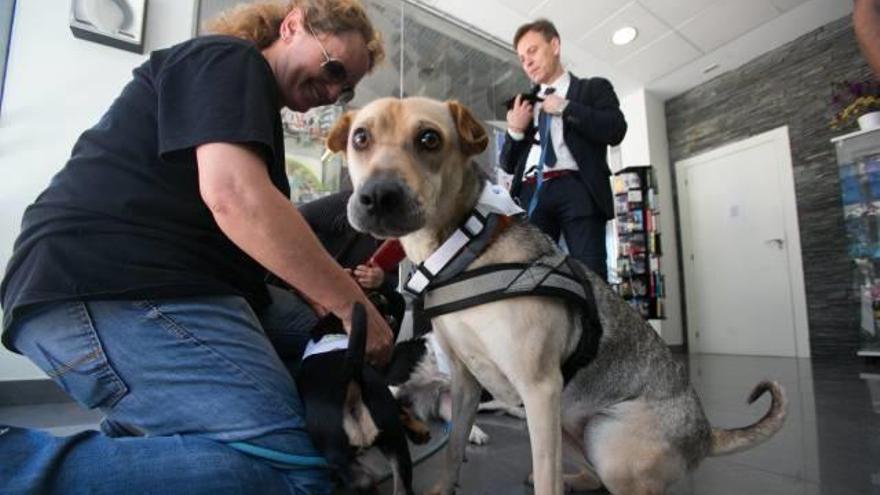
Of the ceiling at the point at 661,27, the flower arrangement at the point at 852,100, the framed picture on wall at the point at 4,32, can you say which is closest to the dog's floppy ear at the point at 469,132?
the framed picture on wall at the point at 4,32

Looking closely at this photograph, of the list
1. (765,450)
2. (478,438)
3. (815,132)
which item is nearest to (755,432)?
(765,450)

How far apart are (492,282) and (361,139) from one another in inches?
22.3

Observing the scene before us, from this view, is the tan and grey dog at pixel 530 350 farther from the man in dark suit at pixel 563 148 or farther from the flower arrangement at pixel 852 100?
the flower arrangement at pixel 852 100

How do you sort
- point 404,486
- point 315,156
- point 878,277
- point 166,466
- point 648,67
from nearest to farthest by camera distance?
point 166,466, point 404,486, point 315,156, point 878,277, point 648,67

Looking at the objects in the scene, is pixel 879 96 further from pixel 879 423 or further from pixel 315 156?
pixel 315 156

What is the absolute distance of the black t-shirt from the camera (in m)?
0.96

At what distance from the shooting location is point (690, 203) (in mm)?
6945

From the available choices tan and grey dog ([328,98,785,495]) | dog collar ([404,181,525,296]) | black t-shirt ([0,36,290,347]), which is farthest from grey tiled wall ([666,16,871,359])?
black t-shirt ([0,36,290,347])

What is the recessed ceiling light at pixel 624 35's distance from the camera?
17.6 feet

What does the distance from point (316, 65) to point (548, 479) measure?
129 centimetres

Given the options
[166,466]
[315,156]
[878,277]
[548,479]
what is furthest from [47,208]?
[878,277]

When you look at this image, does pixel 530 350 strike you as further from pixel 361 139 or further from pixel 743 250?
pixel 743 250

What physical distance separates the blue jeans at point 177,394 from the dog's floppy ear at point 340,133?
0.63 metres

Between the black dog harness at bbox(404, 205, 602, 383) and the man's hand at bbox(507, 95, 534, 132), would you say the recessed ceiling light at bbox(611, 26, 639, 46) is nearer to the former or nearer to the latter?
the man's hand at bbox(507, 95, 534, 132)
